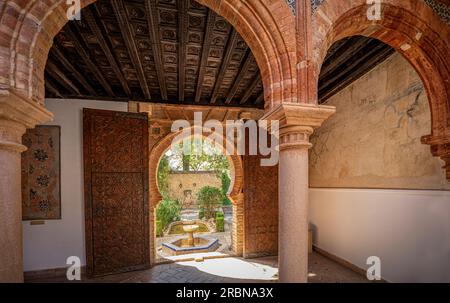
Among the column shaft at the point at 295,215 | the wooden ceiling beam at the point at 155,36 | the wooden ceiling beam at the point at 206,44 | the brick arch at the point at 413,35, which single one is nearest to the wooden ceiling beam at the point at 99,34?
the wooden ceiling beam at the point at 155,36

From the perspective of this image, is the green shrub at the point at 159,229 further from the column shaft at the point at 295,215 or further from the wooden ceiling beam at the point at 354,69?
the column shaft at the point at 295,215

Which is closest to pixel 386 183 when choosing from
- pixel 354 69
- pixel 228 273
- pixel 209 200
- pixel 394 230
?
A: pixel 394 230

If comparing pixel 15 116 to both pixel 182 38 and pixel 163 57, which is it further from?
pixel 163 57

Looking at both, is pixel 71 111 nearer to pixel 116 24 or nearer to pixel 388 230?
pixel 116 24

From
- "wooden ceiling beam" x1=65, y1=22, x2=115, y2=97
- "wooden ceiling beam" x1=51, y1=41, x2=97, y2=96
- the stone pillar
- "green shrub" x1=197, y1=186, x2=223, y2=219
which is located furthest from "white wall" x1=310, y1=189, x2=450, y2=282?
"green shrub" x1=197, y1=186, x2=223, y2=219

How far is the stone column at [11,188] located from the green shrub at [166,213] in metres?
11.7

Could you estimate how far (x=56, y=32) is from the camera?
2.06 metres

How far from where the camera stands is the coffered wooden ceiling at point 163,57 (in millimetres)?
3041

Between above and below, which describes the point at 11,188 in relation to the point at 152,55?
below

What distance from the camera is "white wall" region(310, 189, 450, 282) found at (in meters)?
3.42

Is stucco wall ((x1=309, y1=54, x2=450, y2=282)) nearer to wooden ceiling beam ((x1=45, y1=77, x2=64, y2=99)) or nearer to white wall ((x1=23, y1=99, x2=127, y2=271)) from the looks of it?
white wall ((x1=23, y1=99, x2=127, y2=271))

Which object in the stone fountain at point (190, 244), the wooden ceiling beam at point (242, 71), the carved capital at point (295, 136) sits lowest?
the stone fountain at point (190, 244)

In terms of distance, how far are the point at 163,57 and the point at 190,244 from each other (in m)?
7.80
